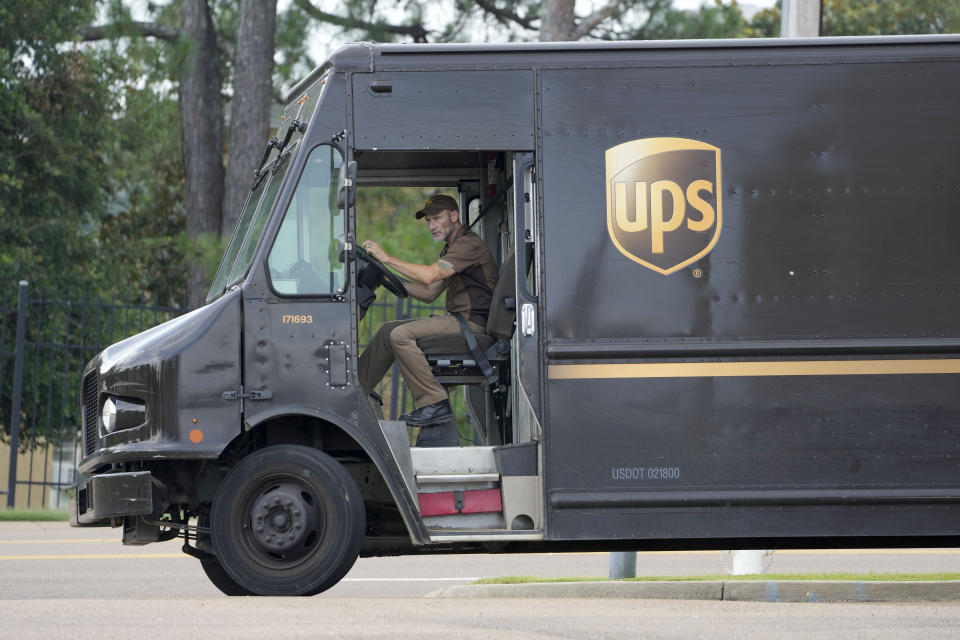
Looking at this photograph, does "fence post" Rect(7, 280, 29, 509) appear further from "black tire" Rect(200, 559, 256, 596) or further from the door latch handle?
the door latch handle

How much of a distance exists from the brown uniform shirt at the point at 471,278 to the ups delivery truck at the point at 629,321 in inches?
22.8

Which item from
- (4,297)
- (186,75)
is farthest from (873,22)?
(4,297)

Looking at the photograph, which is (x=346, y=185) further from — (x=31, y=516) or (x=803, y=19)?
(x=31, y=516)

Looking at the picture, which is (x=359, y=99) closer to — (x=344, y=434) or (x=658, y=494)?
(x=344, y=434)

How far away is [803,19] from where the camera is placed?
461 inches

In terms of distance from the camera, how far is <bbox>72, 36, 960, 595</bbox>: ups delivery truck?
721 cm

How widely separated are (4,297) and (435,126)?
42.1 ft

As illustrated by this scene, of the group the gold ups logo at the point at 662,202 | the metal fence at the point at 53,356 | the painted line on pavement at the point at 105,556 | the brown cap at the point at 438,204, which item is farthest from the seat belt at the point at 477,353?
the metal fence at the point at 53,356

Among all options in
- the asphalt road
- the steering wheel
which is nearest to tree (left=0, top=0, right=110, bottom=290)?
the asphalt road

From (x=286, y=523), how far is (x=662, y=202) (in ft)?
8.22

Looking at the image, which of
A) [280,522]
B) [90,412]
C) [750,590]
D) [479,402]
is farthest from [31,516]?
[750,590]

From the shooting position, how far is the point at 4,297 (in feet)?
61.7

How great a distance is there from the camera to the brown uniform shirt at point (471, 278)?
8.09 meters

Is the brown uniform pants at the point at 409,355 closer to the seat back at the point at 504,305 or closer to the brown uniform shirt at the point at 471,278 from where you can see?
the brown uniform shirt at the point at 471,278
